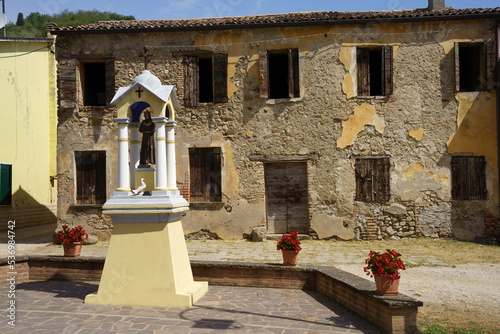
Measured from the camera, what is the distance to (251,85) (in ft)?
43.5

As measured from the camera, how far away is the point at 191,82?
44.0 feet

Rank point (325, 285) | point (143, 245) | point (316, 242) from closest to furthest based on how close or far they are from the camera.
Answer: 1. point (143, 245)
2. point (325, 285)
3. point (316, 242)

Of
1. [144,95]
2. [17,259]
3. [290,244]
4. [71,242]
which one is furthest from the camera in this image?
[71,242]

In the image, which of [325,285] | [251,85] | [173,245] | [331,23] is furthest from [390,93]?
[173,245]

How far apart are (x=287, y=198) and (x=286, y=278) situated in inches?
239

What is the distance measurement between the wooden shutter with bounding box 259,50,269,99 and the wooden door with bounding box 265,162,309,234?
213 centimetres

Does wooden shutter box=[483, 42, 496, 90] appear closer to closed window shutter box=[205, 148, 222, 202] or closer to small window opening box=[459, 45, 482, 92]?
small window opening box=[459, 45, 482, 92]

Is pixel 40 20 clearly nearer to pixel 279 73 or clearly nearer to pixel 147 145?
pixel 279 73

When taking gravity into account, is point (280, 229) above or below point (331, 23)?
below

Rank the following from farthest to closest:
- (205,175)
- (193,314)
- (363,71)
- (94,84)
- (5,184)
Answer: (5,184)
(94,84)
(205,175)
(363,71)
(193,314)

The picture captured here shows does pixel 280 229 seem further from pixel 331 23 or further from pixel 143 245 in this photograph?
pixel 143 245

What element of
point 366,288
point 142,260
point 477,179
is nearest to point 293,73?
point 477,179

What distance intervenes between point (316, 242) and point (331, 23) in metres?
6.27

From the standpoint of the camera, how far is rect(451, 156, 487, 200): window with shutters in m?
12.7
